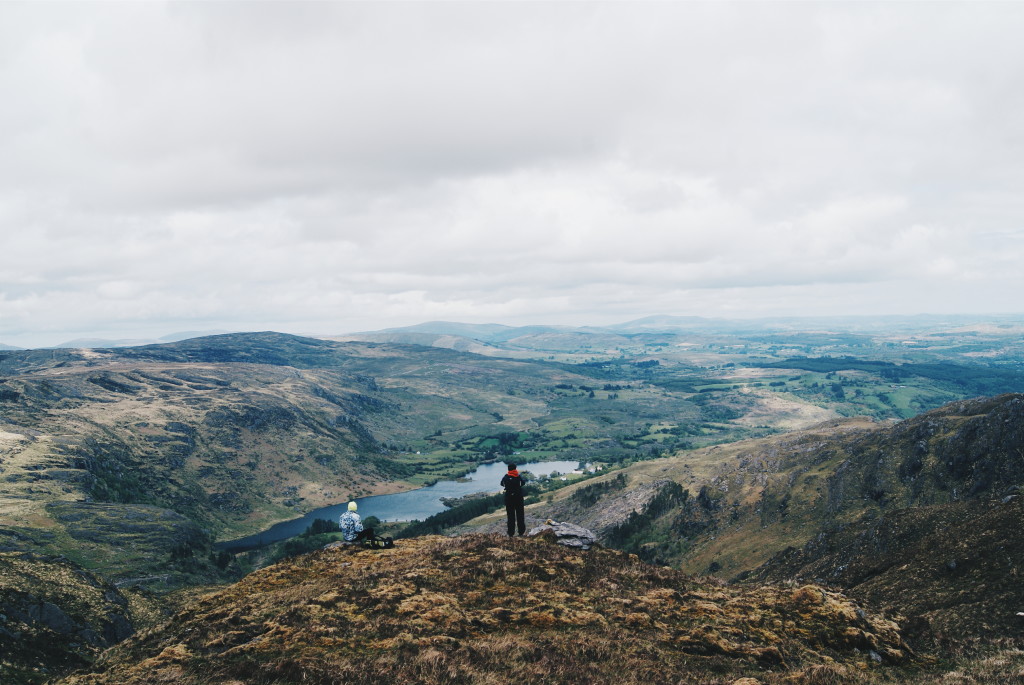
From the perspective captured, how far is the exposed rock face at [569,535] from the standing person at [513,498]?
144 centimetres

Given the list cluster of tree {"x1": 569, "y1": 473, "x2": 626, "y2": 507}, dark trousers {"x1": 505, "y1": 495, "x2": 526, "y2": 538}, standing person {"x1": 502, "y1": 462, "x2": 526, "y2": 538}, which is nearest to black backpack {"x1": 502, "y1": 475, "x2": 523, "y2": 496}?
standing person {"x1": 502, "y1": 462, "x2": 526, "y2": 538}

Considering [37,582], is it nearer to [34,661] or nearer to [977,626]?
[34,661]

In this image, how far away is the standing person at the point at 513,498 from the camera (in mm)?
37812

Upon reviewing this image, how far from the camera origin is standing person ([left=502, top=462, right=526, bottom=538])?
37812 mm

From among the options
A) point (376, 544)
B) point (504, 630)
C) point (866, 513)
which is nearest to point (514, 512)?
point (376, 544)

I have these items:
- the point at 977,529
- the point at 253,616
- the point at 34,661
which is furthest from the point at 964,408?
the point at 34,661

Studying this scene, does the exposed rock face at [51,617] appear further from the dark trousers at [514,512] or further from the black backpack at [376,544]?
the dark trousers at [514,512]

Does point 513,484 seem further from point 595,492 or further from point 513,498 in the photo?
point 595,492

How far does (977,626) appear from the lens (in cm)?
3027

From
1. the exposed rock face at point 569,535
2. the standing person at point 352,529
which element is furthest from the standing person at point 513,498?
the standing person at point 352,529

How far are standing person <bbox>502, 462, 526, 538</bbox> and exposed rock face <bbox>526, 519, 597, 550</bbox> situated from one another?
1436 mm

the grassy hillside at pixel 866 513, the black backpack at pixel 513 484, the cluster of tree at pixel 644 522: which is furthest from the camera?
the cluster of tree at pixel 644 522

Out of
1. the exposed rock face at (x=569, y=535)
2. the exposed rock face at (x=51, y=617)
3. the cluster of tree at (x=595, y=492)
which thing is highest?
the exposed rock face at (x=569, y=535)

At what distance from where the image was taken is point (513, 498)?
39.1 metres
